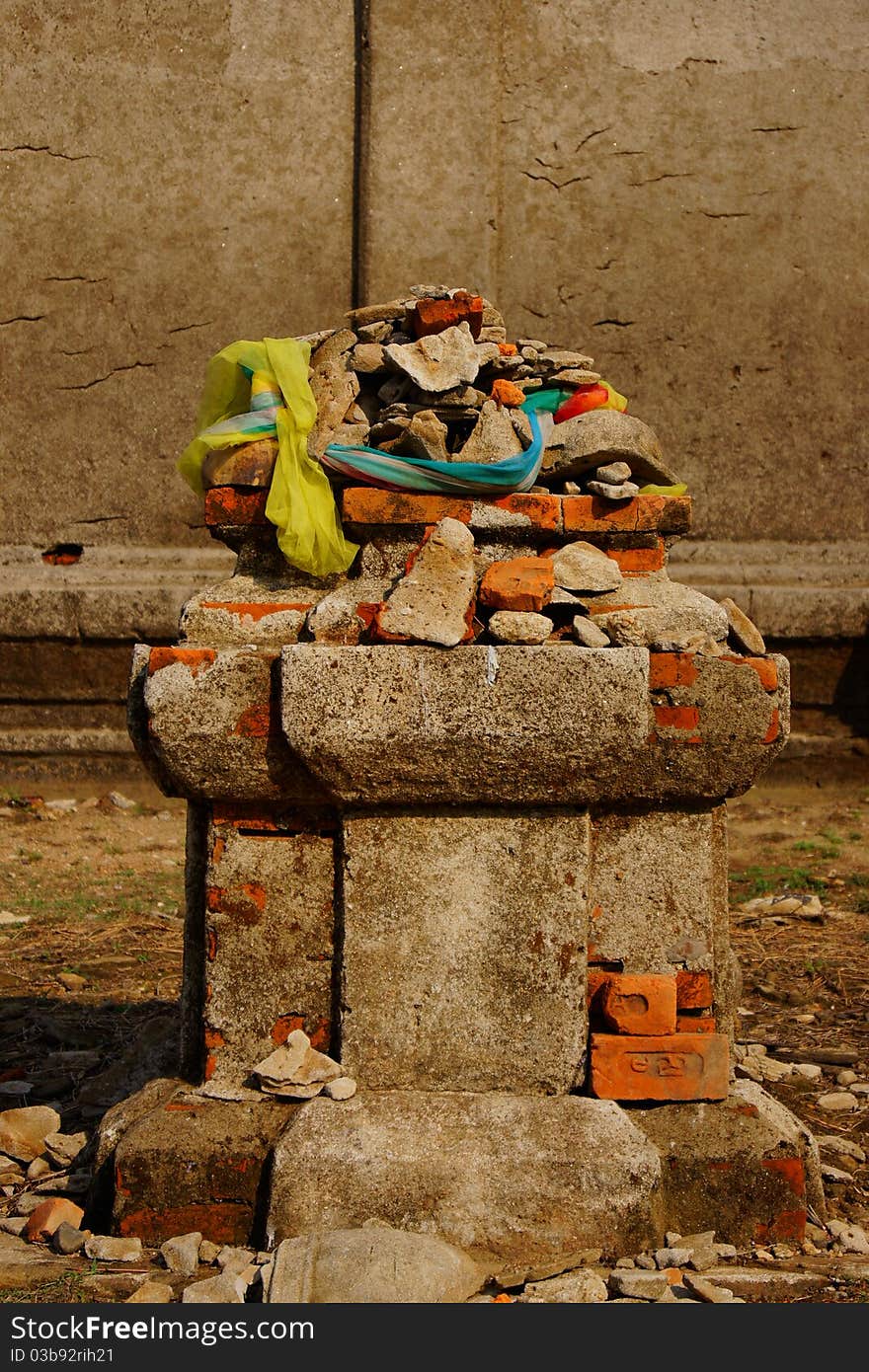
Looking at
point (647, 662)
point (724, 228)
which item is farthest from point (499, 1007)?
point (724, 228)

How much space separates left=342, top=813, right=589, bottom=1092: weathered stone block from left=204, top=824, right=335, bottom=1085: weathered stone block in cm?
9

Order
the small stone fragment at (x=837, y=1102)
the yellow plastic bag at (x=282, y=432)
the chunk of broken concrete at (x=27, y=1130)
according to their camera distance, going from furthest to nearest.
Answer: the small stone fragment at (x=837, y=1102)
the chunk of broken concrete at (x=27, y=1130)
the yellow plastic bag at (x=282, y=432)

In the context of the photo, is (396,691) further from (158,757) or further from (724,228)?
(724,228)

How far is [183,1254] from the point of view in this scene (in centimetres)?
238

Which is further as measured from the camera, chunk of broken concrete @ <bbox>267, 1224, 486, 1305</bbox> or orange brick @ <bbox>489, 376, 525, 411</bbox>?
orange brick @ <bbox>489, 376, 525, 411</bbox>

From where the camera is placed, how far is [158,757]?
Result: 8.55ft

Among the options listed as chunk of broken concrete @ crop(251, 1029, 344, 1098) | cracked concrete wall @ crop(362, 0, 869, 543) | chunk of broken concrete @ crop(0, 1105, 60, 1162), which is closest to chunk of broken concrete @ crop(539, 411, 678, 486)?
chunk of broken concrete @ crop(251, 1029, 344, 1098)

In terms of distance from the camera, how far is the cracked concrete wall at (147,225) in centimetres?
688

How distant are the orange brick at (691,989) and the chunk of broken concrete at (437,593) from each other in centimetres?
78

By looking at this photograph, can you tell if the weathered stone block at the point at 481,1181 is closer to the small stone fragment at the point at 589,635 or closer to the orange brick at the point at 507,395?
the small stone fragment at the point at 589,635

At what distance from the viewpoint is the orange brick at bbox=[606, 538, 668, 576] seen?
9.37 ft

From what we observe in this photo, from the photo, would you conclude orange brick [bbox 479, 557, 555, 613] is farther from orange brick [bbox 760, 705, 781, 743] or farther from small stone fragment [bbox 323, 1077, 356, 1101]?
small stone fragment [bbox 323, 1077, 356, 1101]

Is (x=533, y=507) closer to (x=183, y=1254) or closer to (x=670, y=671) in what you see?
(x=670, y=671)

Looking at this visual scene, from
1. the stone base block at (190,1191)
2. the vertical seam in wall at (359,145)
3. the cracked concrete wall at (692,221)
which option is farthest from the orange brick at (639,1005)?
the vertical seam in wall at (359,145)
